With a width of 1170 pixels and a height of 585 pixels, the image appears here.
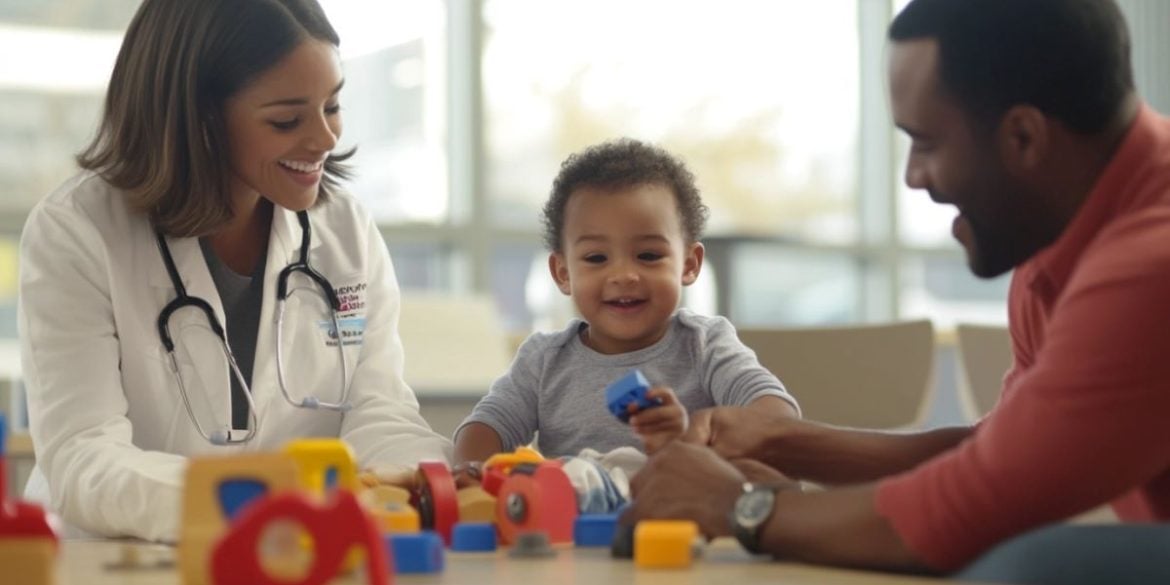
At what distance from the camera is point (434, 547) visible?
119 centimetres

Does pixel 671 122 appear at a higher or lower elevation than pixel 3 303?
higher

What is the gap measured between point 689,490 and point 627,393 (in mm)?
166

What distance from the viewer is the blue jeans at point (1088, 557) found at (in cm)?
112

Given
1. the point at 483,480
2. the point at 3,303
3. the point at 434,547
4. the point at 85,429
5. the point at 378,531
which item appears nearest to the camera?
the point at 378,531

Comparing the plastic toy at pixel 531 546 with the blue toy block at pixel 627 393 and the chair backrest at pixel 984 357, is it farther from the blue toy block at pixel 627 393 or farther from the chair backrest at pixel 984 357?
the chair backrest at pixel 984 357

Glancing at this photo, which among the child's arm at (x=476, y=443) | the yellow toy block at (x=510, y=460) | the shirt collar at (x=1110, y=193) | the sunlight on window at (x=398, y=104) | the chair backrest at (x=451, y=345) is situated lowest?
the chair backrest at (x=451, y=345)

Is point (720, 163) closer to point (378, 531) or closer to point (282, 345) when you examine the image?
point (282, 345)

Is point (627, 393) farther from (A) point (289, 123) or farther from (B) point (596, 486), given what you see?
(A) point (289, 123)

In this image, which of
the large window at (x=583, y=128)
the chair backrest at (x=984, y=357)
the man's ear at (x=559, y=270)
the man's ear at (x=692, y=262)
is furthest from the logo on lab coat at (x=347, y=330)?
the large window at (x=583, y=128)

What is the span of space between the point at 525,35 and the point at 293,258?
14.5 feet

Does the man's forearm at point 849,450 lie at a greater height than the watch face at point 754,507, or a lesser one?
lesser

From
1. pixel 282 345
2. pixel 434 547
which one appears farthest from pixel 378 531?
pixel 282 345

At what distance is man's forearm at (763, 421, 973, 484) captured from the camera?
1769mm

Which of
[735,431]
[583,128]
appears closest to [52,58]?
[583,128]
